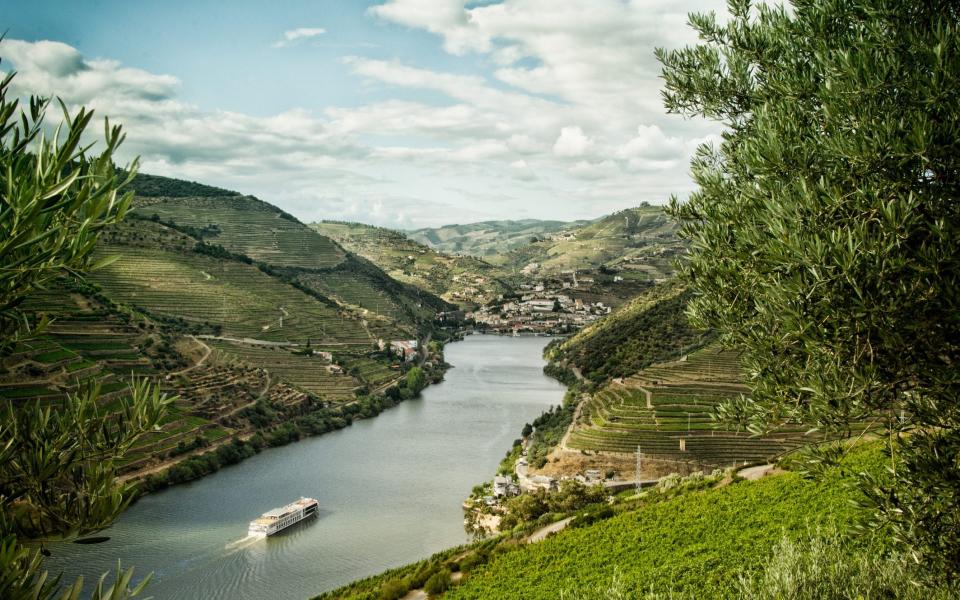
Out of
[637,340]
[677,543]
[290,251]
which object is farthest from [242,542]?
[290,251]

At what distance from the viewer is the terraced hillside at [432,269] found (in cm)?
13288

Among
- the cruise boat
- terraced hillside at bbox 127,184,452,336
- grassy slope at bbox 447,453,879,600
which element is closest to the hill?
terraced hillside at bbox 127,184,452,336

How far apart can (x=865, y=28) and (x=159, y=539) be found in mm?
31584

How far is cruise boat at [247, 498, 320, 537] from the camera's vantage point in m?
29.1

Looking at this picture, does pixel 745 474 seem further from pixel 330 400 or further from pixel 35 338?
pixel 330 400

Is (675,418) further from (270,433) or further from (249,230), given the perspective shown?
(249,230)

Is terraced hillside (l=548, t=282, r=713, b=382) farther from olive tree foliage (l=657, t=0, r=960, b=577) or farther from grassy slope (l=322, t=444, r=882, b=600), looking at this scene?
olive tree foliage (l=657, t=0, r=960, b=577)

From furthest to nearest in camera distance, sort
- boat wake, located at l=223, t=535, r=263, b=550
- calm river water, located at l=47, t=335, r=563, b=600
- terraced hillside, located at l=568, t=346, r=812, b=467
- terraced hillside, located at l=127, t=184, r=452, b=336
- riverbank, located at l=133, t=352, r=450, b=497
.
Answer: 1. terraced hillside, located at l=127, t=184, r=452, b=336
2. riverbank, located at l=133, t=352, r=450, b=497
3. terraced hillside, located at l=568, t=346, r=812, b=467
4. boat wake, located at l=223, t=535, r=263, b=550
5. calm river water, located at l=47, t=335, r=563, b=600

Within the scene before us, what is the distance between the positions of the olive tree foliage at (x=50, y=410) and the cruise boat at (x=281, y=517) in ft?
90.8

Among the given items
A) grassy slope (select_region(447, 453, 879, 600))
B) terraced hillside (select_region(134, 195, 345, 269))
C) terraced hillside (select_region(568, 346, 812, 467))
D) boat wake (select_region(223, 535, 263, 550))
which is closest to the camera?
grassy slope (select_region(447, 453, 879, 600))

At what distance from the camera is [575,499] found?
25875mm

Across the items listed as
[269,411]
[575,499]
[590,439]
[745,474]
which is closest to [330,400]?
[269,411]

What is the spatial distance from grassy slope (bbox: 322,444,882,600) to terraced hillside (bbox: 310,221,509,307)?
10879cm

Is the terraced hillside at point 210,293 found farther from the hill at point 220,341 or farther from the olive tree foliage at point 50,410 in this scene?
the olive tree foliage at point 50,410
